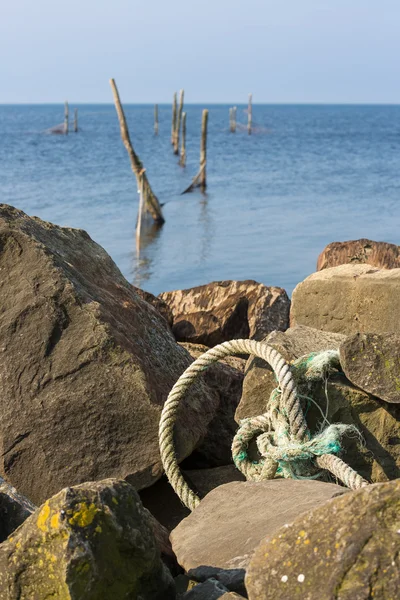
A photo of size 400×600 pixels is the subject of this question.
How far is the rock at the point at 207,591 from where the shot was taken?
2.33 metres

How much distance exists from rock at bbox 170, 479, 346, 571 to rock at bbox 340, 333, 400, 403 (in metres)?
0.54

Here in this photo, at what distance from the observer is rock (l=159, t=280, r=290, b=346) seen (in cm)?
554

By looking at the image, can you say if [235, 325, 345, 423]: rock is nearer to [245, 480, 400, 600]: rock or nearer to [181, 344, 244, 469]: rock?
[181, 344, 244, 469]: rock

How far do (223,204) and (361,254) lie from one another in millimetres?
16169

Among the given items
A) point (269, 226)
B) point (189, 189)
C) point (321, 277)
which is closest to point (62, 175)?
point (189, 189)

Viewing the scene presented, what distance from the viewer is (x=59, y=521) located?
7.16 feet

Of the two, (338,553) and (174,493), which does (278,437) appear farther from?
(338,553)

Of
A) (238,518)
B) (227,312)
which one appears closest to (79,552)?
(238,518)

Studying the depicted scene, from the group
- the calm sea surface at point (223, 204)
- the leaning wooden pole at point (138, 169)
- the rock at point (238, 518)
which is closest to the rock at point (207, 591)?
the rock at point (238, 518)

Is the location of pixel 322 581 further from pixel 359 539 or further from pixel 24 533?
pixel 24 533

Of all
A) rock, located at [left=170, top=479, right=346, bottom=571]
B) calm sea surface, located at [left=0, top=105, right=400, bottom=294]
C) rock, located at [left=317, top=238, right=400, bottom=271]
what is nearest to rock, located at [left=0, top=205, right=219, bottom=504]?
rock, located at [left=170, top=479, right=346, bottom=571]

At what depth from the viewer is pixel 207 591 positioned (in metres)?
2.36

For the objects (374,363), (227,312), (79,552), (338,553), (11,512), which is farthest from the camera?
(227,312)

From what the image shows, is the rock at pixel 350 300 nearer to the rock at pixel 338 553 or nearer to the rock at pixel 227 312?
the rock at pixel 227 312
